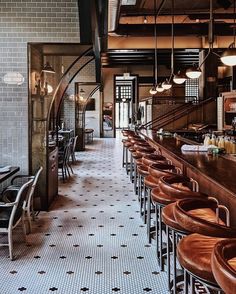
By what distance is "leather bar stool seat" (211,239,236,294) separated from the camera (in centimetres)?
151

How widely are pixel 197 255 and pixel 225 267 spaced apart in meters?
0.63

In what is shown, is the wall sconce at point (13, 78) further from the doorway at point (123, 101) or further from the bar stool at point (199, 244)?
the doorway at point (123, 101)

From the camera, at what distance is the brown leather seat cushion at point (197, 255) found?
205 centimetres

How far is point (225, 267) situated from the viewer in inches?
62.4

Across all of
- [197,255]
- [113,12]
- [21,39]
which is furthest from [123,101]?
[197,255]

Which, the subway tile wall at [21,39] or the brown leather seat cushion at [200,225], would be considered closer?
the brown leather seat cushion at [200,225]

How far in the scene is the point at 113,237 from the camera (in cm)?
515

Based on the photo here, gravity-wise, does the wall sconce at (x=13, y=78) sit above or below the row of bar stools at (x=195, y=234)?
above

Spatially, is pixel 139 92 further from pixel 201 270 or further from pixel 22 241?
pixel 201 270

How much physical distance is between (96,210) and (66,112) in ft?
31.7

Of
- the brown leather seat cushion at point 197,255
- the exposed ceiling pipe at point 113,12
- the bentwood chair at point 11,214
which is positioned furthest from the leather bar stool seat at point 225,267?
the exposed ceiling pipe at point 113,12

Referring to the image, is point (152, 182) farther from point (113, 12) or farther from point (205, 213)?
point (113, 12)

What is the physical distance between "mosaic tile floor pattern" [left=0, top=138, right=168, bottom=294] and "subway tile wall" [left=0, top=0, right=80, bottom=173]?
1206 mm

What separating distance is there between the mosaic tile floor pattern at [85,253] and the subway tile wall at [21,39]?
1206mm
